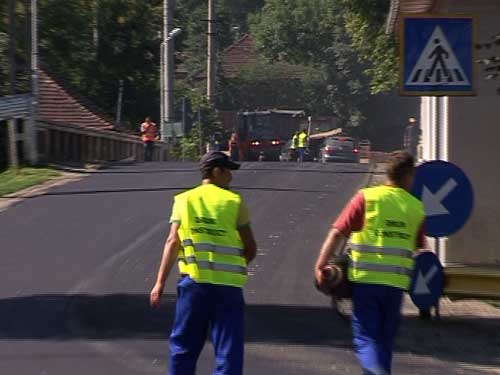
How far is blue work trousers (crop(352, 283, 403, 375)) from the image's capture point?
293 inches

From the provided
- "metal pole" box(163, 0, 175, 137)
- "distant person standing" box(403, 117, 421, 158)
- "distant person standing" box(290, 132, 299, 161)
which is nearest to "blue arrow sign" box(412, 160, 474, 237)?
"distant person standing" box(403, 117, 421, 158)

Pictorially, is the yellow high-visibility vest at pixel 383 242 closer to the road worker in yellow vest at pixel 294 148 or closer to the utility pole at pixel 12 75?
the utility pole at pixel 12 75

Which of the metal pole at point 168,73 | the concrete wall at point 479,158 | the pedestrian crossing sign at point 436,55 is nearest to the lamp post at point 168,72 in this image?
the metal pole at point 168,73

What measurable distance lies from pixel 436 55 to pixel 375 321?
441cm

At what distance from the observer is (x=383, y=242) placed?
7598 mm

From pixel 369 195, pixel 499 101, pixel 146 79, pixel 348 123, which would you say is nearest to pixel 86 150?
pixel 146 79

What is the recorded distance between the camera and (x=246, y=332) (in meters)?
11.0

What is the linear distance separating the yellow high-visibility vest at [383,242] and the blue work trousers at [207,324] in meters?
0.78

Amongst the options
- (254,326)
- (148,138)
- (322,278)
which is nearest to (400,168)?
(322,278)

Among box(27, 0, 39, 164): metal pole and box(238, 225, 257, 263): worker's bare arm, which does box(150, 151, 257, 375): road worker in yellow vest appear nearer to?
box(238, 225, 257, 263): worker's bare arm

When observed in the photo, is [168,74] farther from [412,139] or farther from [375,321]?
[375,321]

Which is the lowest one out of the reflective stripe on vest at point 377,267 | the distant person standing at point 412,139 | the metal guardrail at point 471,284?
the metal guardrail at point 471,284

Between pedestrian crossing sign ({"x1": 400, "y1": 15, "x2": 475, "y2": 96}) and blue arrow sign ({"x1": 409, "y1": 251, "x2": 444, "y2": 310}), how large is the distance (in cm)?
158

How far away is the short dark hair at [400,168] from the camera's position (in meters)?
7.70
